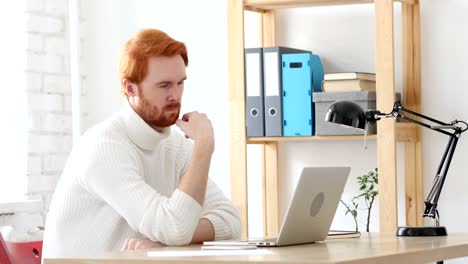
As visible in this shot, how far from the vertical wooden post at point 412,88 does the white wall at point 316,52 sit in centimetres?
4

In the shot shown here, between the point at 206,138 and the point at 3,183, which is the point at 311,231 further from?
the point at 3,183

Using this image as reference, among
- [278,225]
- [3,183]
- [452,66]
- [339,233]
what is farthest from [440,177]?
[3,183]

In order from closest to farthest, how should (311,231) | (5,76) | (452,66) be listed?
1. (311,231)
2. (452,66)
3. (5,76)

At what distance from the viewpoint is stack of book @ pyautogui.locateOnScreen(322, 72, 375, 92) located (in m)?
3.88

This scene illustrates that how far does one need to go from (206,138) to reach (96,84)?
2202 millimetres

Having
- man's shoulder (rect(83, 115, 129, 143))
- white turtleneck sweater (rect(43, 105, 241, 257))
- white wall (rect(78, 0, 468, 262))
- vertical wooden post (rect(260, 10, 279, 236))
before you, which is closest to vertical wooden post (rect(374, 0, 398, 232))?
white wall (rect(78, 0, 468, 262))

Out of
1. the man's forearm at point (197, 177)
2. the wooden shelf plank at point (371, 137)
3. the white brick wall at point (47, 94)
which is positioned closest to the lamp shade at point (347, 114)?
the man's forearm at point (197, 177)

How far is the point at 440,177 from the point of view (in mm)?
3277

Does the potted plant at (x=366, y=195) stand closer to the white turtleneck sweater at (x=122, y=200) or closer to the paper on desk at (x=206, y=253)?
the white turtleneck sweater at (x=122, y=200)

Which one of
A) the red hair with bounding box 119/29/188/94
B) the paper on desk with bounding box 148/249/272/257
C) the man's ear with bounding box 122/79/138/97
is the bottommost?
the paper on desk with bounding box 148/249/272/257

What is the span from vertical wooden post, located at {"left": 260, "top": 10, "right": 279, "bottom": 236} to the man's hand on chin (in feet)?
6.11

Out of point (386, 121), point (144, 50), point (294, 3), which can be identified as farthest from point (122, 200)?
point (294, 3)

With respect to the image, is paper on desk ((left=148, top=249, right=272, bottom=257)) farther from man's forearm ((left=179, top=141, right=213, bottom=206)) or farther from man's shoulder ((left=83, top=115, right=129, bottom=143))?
man's shoulder ((left=83, top=115, right=129, bottom=143))

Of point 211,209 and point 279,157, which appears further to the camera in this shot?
point 279,157
